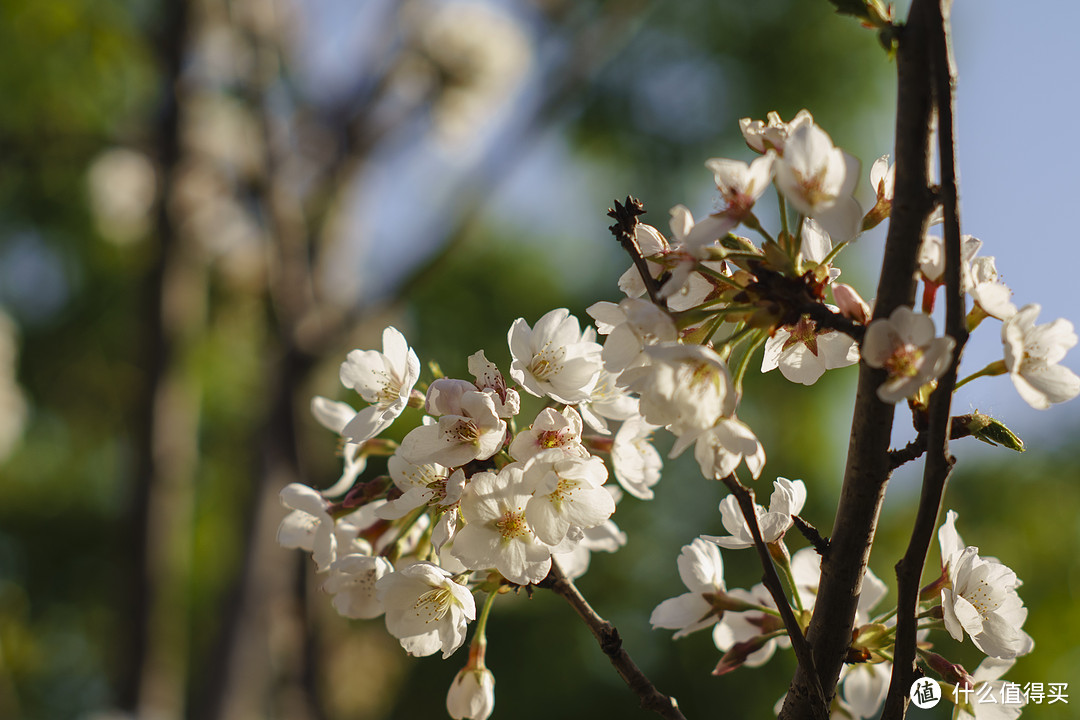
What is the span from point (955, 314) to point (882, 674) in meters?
0.46

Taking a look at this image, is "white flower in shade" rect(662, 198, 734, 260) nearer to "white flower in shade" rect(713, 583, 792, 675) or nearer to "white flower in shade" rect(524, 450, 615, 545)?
"white flower in shade" rect(524, 450, 615, 545)

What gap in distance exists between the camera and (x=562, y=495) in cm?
62

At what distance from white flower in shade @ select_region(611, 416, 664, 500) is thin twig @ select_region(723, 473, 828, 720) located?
173 mm

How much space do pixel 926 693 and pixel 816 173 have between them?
1.48ft

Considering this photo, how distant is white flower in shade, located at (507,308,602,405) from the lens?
2.24 feet

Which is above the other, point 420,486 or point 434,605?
point 420,486

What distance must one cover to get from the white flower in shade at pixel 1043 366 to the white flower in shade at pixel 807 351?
116mm

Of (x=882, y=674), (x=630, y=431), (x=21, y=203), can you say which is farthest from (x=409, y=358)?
(x=21, y=203)

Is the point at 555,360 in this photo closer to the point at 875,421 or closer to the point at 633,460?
the point at 633,460

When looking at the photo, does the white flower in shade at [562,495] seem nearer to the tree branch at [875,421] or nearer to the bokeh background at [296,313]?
the tree branch at [875,421]

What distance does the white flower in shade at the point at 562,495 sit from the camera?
1.97ft

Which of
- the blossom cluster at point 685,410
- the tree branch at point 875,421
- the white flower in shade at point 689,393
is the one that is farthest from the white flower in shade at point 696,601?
the white flower in shade at point 689,393

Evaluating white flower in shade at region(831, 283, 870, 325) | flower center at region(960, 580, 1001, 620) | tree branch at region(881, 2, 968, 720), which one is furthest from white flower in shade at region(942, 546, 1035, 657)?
white flower in shade at region(831, 283, 870, 325)

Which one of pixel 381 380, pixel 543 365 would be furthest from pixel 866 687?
pixel 381 380
